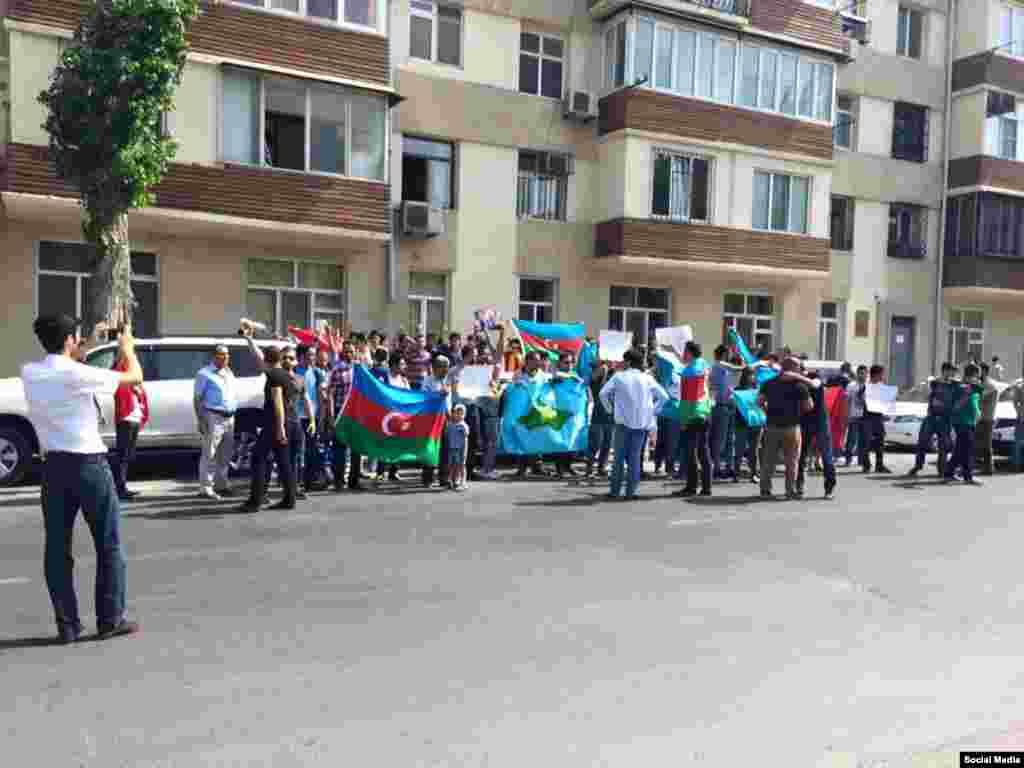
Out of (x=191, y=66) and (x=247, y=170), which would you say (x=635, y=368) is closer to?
(x=247, y=170)

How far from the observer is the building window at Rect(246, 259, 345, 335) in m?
19.4

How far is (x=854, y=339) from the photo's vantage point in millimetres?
27344

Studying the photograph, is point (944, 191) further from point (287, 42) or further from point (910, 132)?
point (287, 42)

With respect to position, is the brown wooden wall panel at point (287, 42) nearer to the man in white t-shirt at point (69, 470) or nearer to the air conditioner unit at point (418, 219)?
the air conditioner unit at point (418, 219)

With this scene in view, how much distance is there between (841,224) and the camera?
89.8ft

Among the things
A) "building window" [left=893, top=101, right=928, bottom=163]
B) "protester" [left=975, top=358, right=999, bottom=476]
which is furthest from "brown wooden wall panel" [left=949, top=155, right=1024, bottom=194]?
"protester" [left=975, top=358, right=999, bottom=476]

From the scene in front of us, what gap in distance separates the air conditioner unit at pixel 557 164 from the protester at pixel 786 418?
1210cm

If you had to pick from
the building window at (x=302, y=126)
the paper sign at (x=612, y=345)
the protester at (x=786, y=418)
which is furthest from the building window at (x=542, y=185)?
the protester at (x=786, y=418)

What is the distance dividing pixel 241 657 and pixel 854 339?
83.2 ft

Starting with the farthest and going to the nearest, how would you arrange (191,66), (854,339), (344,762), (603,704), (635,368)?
(854,339)
(191,66)
(635,368)
(603,704)
(344,762)

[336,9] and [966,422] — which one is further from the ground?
[336,9]

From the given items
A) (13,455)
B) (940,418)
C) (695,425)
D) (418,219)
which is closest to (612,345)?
(695,425)

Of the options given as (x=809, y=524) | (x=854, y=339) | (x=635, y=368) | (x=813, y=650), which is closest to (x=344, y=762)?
(x=813, y=650)

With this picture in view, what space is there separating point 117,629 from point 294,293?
581 inches
